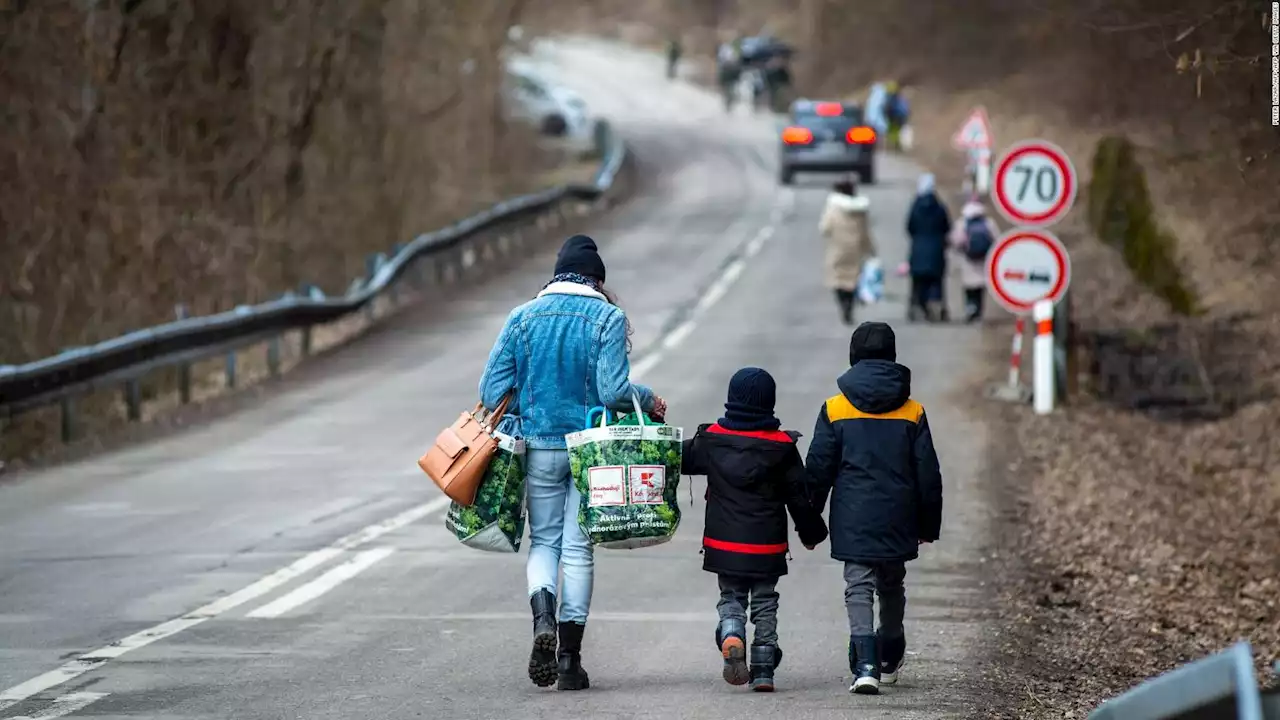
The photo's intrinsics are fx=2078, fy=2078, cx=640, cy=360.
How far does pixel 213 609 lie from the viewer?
Result: 977cm

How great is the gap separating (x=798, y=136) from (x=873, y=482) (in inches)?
1476

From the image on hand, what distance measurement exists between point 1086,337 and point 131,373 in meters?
9.73

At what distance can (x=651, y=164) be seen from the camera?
52.8 meters

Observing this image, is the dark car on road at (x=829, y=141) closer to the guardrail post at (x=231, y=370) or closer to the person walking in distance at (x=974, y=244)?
the person walking in distance at (x=974, y=244)

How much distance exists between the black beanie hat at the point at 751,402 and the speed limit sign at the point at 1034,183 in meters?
10.3

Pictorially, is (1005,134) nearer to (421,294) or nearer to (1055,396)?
(421,294)

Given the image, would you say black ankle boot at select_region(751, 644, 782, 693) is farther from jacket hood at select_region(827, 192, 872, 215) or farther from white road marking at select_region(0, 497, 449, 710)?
jacket hood at select_region(827, 192, 872, 215)

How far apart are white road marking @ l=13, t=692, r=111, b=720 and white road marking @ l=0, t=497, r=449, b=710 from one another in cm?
15

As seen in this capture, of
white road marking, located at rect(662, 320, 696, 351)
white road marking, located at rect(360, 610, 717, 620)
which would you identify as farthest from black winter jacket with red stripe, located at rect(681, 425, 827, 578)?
white road marking, located at rect(662, 320, 696, 351)

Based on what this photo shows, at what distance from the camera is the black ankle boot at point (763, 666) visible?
25.4 ft

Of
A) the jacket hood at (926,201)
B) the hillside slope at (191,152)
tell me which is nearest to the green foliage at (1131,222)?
the jacket hood at (926,201)

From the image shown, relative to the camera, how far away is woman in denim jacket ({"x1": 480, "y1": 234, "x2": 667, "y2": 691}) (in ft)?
25.6

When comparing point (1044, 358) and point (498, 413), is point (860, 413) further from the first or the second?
point (1044, 358)

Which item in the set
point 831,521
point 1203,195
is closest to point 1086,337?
point 1203,195
